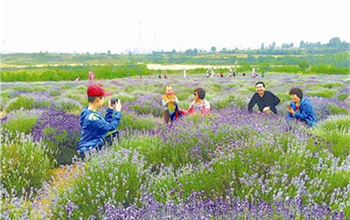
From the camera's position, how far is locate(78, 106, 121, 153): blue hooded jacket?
5.23 meters

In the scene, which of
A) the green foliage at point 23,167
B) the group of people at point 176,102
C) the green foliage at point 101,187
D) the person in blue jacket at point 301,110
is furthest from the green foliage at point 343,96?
the green foliage at point 101,187

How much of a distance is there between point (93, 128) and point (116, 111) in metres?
0.42

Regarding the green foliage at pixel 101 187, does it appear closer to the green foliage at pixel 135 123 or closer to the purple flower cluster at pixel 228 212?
the purple flower cluster at pixel 228 212

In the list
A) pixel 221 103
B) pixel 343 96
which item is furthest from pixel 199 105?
pixel 343 96

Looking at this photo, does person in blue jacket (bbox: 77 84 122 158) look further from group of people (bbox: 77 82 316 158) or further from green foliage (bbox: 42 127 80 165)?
green foliage (bbox: 42 127 80 165)

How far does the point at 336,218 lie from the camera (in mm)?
2471

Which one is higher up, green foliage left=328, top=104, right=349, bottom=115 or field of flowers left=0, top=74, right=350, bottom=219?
field of flowers left=0, top=74, right=350, bottom=219

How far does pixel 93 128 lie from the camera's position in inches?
210

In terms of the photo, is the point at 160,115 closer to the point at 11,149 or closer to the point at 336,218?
the point at 11,149

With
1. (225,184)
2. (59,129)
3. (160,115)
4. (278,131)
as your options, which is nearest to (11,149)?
(59,129)

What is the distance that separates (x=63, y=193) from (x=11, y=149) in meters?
1.89

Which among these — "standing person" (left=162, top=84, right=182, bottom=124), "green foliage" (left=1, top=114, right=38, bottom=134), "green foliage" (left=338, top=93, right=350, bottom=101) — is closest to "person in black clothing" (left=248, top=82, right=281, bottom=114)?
"standing person" (left=162, top=84, right=182, bottom=124)

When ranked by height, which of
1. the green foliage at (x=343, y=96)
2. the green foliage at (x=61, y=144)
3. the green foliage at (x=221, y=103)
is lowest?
the green foliage at (x=343, y=96)

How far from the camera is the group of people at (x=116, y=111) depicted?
526 centimetres
